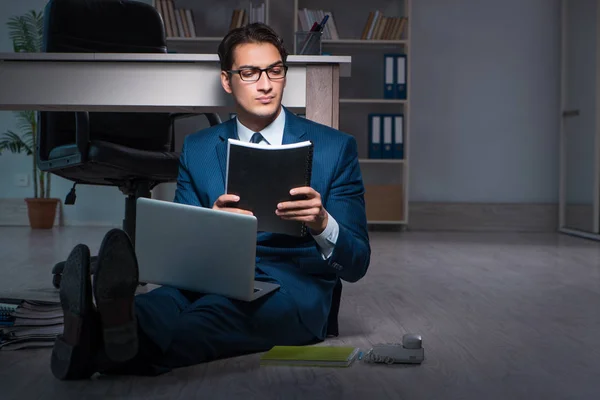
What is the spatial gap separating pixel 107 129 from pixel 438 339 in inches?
67.3

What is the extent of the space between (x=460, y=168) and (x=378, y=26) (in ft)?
3.66

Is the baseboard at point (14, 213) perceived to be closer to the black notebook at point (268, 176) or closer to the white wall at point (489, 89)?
the white wall at point (489, 89)

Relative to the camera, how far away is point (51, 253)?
366cm

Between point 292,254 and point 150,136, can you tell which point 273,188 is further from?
point 150,136

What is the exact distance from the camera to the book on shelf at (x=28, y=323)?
66.3 inches

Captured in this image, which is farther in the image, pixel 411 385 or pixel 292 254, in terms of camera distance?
pixel 292 254

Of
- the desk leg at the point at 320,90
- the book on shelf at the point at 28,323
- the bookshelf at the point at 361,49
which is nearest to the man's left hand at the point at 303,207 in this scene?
the desk leg at the point at 320,90

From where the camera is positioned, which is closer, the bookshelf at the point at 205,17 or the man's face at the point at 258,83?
the man's face at the point at 258,83

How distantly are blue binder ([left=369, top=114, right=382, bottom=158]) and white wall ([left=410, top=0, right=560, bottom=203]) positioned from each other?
0.38 meters

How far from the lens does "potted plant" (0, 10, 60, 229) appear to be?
5.03 meters

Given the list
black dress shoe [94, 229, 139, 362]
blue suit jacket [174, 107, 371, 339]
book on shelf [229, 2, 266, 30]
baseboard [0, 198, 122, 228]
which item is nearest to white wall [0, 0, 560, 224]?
book on shelf [229, 2, 266, 30]

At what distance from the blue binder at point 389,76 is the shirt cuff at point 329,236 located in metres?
3.64

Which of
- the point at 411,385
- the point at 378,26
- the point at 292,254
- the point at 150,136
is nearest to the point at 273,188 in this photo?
the point at 292,254

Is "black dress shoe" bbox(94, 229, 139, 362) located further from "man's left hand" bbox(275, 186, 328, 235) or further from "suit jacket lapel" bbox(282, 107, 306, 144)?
"suit jacket lapel" bbox(282, 107, 306, 144)
